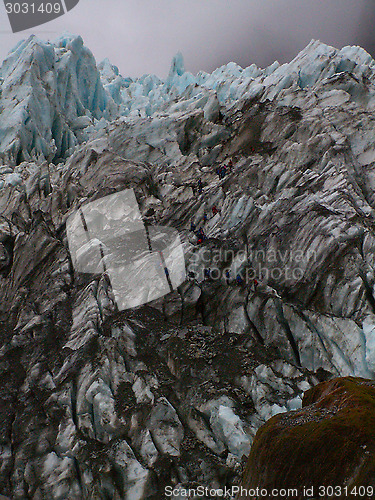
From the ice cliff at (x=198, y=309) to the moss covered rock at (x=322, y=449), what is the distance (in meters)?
6.12

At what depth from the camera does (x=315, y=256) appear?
83.0 ft

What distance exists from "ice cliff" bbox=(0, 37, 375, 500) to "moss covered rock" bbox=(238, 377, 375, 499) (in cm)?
612

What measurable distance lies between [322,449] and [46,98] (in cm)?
7279

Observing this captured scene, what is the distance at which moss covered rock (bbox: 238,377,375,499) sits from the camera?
8773 millimetres

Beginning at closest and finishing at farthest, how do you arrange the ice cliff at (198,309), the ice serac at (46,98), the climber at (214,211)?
1. the ice cliff at (198,309)
2. the climber at (214,211)
3. the ice serac at (46,98)

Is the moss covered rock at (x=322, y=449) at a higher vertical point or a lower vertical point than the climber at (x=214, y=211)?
higher

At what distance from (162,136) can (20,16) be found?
78.2 ft

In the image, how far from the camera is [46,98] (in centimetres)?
6600

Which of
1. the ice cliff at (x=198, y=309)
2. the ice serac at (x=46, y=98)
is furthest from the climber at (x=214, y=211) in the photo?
the ice serac at (x=46, y=98)

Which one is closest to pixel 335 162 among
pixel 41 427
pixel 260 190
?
pixel 260 190

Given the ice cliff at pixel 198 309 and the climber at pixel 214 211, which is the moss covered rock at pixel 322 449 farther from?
the climber at pixel 214 211

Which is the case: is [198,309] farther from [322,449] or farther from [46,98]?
[46,98]

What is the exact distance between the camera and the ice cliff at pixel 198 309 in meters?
17.7

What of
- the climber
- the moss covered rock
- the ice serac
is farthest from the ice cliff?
the ice serac
